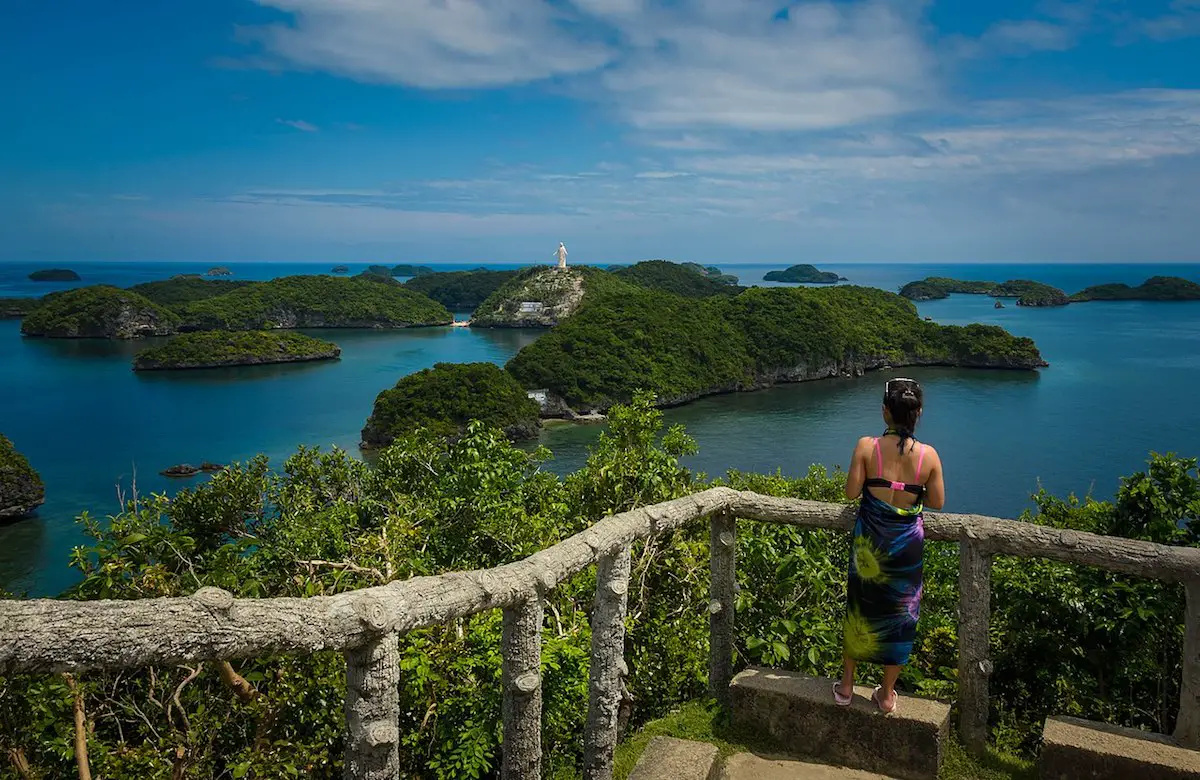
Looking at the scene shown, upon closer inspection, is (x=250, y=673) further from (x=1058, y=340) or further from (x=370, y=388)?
(x=1058, y=340)

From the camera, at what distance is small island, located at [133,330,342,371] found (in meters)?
99.9

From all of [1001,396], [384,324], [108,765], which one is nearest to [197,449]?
[108,765]

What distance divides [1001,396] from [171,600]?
91427 millimetres

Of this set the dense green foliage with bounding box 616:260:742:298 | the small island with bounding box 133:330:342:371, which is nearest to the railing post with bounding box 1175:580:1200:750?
the small island with bounding box 133:330:342:371

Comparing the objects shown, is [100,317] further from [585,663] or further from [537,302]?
[585,663]

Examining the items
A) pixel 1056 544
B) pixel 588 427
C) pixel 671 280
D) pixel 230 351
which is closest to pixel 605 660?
pixel 1056 544

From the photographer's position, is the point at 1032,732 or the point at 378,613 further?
the point at 1032,732

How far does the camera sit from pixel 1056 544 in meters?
4.80

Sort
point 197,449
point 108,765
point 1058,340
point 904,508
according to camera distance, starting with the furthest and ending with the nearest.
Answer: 1. point 1058,340
2. point 197,449
3. point 108,765
4. point 904,508

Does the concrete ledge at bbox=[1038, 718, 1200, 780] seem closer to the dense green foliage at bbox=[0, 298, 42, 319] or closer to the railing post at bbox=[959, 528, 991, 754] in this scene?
the railing post at bbox=[959, 528, 991, 754]

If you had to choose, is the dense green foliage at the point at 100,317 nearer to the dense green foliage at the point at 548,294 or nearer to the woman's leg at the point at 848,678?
the dense green foliage at the point at 548,294

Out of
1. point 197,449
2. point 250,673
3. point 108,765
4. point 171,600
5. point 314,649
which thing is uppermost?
point 171,600

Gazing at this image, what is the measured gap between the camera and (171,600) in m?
2.85

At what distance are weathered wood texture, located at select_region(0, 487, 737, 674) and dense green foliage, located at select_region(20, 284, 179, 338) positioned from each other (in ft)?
465
